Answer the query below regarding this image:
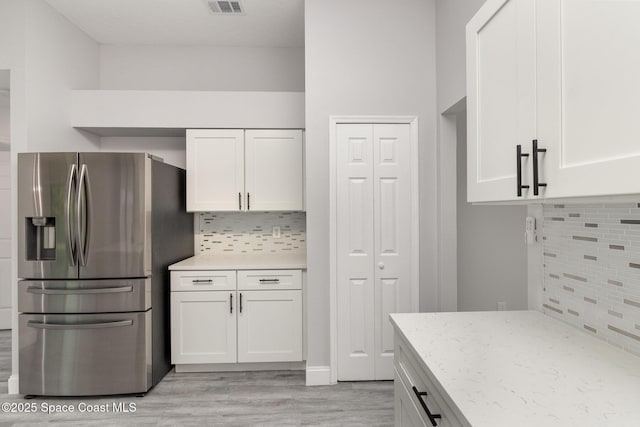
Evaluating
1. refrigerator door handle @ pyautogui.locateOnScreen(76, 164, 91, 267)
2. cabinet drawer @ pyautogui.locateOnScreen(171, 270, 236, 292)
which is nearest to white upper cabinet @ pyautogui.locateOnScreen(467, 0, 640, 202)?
cabinet drawer @ pyautogui.locateOnScreen(171, 270, 236, 292)

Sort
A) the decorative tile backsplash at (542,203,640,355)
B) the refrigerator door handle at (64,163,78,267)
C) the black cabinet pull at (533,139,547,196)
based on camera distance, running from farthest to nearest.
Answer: the refrigerator door handle at (64,163,78,267) → the decorative tile backsplash at (542,203,640,355) → the black cabinet pull at (533,139,547,196)

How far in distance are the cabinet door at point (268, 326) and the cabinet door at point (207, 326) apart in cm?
9

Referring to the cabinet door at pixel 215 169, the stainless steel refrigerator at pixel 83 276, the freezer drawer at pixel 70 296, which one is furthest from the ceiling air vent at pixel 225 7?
the freezer drawer at pixel 70 296

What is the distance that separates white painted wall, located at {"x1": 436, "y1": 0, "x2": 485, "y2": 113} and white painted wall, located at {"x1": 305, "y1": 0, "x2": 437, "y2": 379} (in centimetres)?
10

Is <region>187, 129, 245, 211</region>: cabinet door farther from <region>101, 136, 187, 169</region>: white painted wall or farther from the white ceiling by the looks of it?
the white ceiling

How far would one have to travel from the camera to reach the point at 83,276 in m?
2.51

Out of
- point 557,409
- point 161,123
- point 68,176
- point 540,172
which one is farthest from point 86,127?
point 557,409

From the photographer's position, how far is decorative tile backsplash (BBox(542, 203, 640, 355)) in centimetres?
110

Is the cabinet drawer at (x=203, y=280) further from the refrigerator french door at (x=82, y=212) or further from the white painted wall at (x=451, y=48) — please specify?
the white painted wall at (x=451, y=48)

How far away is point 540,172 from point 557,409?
1.91 feet

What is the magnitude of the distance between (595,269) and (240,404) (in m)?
2.27

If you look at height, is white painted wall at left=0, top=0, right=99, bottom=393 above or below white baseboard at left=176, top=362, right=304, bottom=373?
above

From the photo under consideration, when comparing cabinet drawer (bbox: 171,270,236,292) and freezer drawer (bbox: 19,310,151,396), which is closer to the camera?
freezer drawer (bbox: 19,310,151,396)

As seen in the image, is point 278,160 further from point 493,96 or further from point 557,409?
point 557,409
